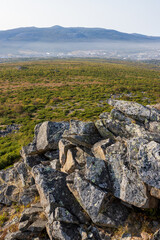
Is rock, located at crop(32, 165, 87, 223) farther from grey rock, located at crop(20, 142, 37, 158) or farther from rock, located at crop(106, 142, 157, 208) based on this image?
A: grey rock, located at crop(20, 142, 37, 158)

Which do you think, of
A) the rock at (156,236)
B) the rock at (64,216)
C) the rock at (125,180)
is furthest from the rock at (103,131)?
the rock at (156,236)

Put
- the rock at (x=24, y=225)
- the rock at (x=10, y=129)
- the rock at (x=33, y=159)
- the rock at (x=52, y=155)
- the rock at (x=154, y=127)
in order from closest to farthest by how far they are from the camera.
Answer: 1. the rock at (x=24, y=225)
2. the rock at (x=154, y=127)
3. the rock at (x=33, y=159)
4. the rock at (x=52, y=155)
5. the rock at (x=10, y=129)

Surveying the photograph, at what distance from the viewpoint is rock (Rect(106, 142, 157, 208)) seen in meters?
7.20

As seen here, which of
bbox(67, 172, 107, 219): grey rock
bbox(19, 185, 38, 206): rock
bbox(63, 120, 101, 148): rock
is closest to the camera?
bbox(67, 172, 107, 219): grey rock

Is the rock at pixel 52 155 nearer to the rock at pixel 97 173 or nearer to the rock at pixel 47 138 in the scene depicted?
the rock at pixel 47 138

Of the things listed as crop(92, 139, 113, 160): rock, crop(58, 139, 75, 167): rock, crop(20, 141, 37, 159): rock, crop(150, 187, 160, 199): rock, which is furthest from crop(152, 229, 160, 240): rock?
crop(20, 141, 37, 159): rock

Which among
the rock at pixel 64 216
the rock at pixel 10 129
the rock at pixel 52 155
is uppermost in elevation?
the rock at pixel 52 155

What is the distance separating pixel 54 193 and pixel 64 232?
177 centimetres

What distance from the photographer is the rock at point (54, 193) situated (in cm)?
811

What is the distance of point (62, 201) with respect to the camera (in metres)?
8.36

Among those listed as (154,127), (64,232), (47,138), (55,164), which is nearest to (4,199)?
(55,164)

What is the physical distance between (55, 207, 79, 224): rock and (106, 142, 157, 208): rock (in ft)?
7.35

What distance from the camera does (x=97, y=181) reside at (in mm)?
8055

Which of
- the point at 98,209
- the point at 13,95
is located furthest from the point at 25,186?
the point at 13,95
